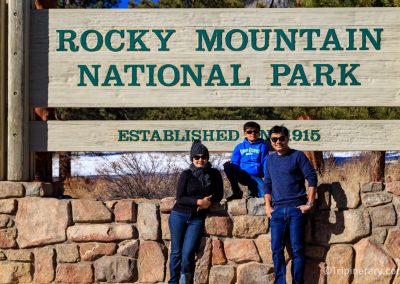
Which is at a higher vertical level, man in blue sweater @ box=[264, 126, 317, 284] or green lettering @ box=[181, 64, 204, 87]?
green lettering @ box=[181, 64, 204, 87]

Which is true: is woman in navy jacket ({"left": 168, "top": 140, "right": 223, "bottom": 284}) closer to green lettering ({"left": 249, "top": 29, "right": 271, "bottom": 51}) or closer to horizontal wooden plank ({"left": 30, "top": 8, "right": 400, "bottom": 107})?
horizontal wooden plank ({"left": 30, "top": 8, "right": 400, "bottom": 107})

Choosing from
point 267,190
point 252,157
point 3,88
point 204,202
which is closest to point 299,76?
point 252,157

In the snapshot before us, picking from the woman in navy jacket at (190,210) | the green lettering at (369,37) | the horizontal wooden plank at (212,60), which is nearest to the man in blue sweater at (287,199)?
the woman in navy jacket at (190,210)

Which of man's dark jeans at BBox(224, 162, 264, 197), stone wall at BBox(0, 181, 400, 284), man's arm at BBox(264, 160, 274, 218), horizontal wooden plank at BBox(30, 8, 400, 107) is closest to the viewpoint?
man's arm at BBox(264, 160, 274, 218)

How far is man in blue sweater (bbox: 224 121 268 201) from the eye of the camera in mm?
7680

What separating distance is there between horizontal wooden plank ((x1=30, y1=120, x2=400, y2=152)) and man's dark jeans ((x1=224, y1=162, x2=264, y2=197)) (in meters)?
0.49

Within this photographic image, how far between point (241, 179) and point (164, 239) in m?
0.95

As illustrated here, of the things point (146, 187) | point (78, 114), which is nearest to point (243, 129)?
point (146, 187)

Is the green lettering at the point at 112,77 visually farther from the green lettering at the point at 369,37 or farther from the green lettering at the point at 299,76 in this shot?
the green lettering at the point at 369,37

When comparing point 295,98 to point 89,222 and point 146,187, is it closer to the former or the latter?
point 89,222

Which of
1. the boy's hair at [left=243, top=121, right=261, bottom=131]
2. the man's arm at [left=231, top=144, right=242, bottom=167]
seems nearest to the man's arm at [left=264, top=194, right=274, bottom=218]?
the man's arm at [left=231, top=144, right=242, bottom=167]

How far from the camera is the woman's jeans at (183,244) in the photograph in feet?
23.9

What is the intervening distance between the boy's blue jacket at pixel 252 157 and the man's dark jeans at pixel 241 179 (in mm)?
45

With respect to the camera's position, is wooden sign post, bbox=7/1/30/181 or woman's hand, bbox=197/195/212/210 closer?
woman's hand, bbox=197/195/212/210
